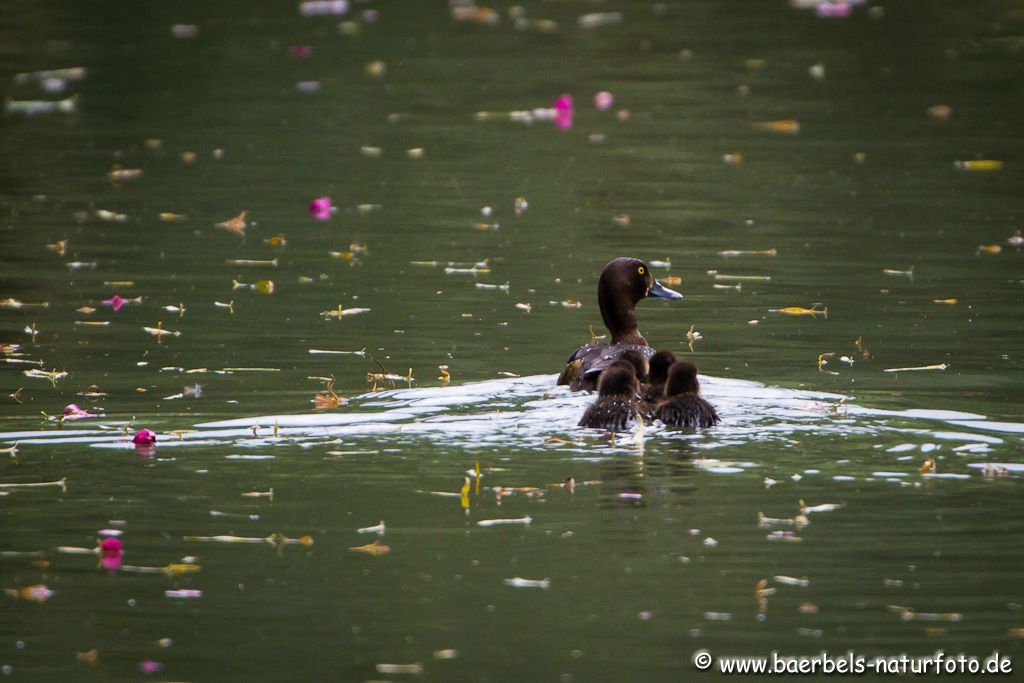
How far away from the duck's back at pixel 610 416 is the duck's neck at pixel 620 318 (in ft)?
7.55

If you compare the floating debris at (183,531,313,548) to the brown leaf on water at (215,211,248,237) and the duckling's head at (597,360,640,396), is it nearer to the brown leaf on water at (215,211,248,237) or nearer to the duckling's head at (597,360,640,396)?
the duckling's head at (597,360,640,396)

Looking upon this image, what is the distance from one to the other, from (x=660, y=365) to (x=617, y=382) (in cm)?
49

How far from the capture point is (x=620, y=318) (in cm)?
1181

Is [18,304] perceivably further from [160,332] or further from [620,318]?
[620,318]

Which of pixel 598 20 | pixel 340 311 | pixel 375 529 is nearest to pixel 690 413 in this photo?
pixel 375 529

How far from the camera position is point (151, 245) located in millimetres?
14984

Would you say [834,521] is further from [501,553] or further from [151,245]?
[151,245]

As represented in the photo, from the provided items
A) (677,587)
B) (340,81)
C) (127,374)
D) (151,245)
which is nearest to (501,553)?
(677,587)

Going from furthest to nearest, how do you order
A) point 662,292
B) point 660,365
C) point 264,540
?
point 662,292 < point 660,365 < point 264,540

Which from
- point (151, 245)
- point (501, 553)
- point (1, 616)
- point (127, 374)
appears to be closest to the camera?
point (1, 616)

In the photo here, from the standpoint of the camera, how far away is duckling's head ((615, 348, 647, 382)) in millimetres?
10477

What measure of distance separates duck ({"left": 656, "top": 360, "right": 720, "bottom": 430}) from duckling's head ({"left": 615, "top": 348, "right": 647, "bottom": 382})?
858 mm

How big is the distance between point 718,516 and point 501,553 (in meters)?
0.98

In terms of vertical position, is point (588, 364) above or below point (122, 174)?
below
